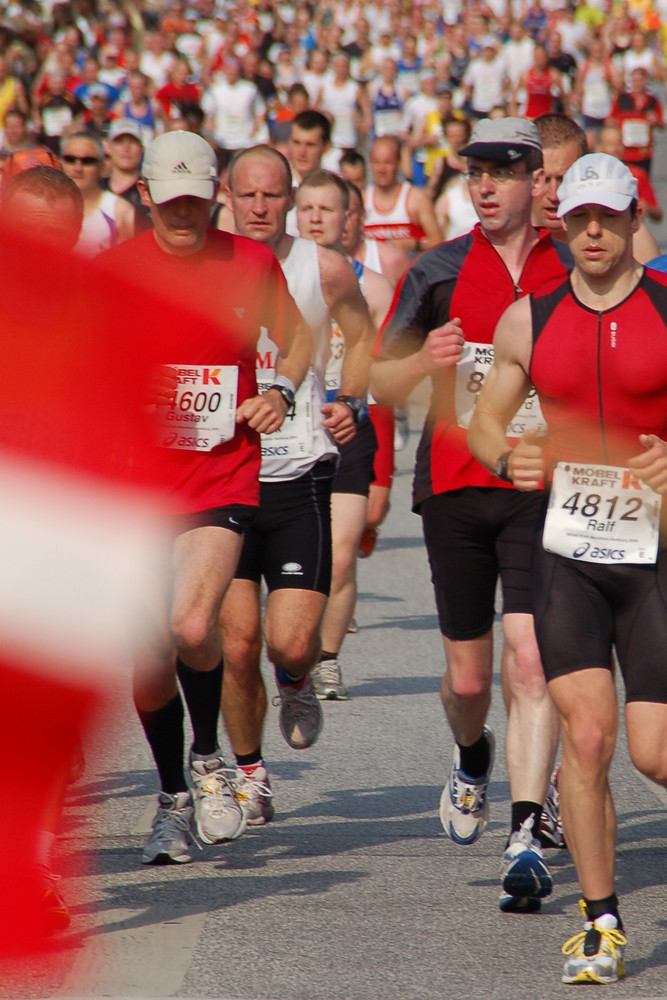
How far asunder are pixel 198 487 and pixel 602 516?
4.95 feet

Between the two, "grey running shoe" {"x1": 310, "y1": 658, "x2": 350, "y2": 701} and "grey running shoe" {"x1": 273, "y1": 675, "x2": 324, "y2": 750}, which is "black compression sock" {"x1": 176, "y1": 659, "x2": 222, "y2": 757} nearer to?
"grey running shoe" {"x1": 273, "y1": 675, "x2": 324, "y2": 750}

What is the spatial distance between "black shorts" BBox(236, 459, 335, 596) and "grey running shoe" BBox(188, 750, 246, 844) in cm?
89

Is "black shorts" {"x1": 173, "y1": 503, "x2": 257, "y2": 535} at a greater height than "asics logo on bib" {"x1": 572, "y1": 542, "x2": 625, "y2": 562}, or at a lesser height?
lesser

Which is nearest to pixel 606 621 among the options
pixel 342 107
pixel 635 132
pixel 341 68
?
pixel 635 132

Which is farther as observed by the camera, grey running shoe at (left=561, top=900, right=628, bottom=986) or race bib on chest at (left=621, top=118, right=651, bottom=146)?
race bib on chest at (left=621, top=118, right=651, bottom=146)

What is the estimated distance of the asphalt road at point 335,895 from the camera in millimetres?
4656

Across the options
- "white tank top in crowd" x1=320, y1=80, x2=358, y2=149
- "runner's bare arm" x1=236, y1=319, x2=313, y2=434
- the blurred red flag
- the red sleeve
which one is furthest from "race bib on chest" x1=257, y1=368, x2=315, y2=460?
"white tank top in crowd" x1=320, y1=80, x2=358, y2=149

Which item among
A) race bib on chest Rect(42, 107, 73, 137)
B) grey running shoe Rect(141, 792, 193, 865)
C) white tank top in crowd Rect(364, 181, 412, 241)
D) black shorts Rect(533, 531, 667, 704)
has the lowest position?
grey running shoe Rect(141, 792, 193, 865)

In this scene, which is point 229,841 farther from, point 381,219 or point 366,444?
point 381,219

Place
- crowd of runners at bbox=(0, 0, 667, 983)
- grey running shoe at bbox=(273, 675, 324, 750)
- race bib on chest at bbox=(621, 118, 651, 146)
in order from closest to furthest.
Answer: crowd of runners at bbox=(0, 0, 667, 983), grey running shoe at bbox=(273, 675, 324, 750), race bib on chest at bbox=(621, 118, 651, 146)

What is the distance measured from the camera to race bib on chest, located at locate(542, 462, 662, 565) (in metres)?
4.81

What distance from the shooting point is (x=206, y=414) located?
5.84 metres

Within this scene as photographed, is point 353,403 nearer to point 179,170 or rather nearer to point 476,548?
point 476,548

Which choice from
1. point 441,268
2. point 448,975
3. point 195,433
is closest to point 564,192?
point 441,268
